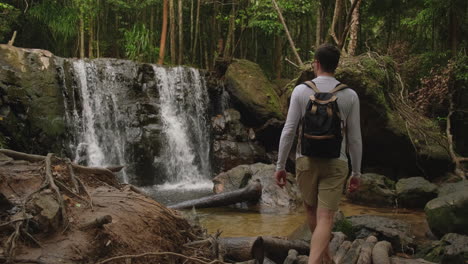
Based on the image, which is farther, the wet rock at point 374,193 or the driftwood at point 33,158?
the wet rock at point 374,193

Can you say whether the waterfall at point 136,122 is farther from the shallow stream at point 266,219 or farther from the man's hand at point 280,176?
the man's hand at point 280,176

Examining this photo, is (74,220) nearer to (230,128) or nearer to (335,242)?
(335,242)

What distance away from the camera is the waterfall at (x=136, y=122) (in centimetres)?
1217

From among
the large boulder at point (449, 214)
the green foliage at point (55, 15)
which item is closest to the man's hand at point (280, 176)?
the large boulder at point (449, 214)

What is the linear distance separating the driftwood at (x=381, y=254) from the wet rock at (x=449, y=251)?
43.2 inches

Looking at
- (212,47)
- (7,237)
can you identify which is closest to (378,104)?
(7,237)

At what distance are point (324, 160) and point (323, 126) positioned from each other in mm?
278

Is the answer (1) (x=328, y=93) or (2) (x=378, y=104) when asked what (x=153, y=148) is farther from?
(1) (x=328, y=93)

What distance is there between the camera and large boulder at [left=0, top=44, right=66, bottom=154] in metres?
10.5

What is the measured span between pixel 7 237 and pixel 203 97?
13.1 meters

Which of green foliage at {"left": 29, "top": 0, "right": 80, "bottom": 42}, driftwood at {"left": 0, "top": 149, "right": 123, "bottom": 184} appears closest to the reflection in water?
driftwood at {"left": 0, "top": 149, "right": 123, "bottom": 184}

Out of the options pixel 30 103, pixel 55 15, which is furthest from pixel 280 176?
pixel 55 15

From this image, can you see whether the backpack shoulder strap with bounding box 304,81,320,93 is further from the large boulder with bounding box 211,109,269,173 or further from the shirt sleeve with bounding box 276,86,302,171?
the large boulder with bounding box 211,109,269,173

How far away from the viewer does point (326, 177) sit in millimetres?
3150
